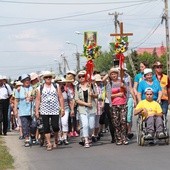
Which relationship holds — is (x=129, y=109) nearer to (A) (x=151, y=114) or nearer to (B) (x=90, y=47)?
(A) (x=151, y=114)

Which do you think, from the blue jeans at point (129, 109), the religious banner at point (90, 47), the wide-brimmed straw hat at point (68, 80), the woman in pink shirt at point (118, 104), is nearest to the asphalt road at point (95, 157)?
the woman in pink shirt at point (118, 104)

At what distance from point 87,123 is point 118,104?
839mm

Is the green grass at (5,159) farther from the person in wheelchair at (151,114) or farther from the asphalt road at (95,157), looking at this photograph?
the person in wheelchair at (151,114)

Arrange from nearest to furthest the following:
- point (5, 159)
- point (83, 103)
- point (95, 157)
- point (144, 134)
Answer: point (5, 159), point (95, 157), point (144, 134), point (83, 103)

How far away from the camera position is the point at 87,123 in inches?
500

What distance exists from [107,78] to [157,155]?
373 cm

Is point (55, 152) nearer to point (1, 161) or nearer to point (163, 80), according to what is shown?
point (1, 161)

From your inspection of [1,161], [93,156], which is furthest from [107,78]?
[1,161]

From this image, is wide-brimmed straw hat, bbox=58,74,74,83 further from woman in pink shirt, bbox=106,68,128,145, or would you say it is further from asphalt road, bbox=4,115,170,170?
asphalt road, bbox=4,115,170,170

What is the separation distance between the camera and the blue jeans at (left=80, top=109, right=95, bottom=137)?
41.3 feet

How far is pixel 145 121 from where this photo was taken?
1232 centimetres

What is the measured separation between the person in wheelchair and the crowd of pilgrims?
0.07 ft

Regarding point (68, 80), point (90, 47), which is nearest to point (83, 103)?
point (68, 80)

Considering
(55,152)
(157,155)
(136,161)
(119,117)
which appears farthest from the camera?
(119,117)
